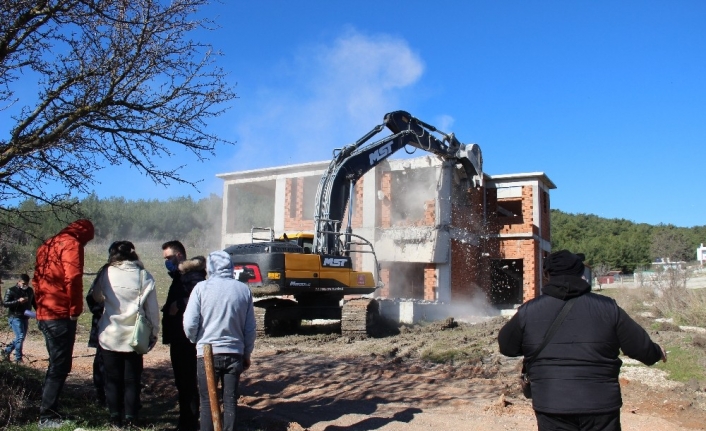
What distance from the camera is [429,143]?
1766 centimetres

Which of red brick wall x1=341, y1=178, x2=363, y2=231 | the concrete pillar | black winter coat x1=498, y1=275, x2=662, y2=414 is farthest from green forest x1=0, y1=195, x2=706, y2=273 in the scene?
black winter coat x1=498, y1=275, x2=662, y2=414

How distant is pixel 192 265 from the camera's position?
5.31m

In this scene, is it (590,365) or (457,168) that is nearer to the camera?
(590,365)

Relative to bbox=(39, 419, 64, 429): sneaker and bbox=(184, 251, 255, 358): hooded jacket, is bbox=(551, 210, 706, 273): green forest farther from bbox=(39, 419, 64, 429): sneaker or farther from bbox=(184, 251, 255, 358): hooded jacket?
bbox=(39, 419, 64, 429): sneaker

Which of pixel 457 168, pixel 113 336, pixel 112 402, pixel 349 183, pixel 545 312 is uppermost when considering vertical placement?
pixel 457 168

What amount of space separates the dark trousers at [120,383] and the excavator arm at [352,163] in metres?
7.83

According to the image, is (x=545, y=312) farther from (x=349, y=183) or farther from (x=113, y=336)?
(x=349, y=183)

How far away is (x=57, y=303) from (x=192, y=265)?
1114mm

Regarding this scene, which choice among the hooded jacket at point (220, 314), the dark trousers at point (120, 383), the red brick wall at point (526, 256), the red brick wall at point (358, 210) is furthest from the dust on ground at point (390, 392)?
the red brick wall at point (526, 256)

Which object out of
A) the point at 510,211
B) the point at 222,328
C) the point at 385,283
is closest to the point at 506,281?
the point at 510,211

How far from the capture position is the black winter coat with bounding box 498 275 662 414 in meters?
3.15

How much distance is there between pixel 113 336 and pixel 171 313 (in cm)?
58

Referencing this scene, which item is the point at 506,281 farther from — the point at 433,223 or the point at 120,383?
the point at 120,383

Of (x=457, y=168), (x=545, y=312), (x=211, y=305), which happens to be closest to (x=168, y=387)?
(x=211, y=305)
